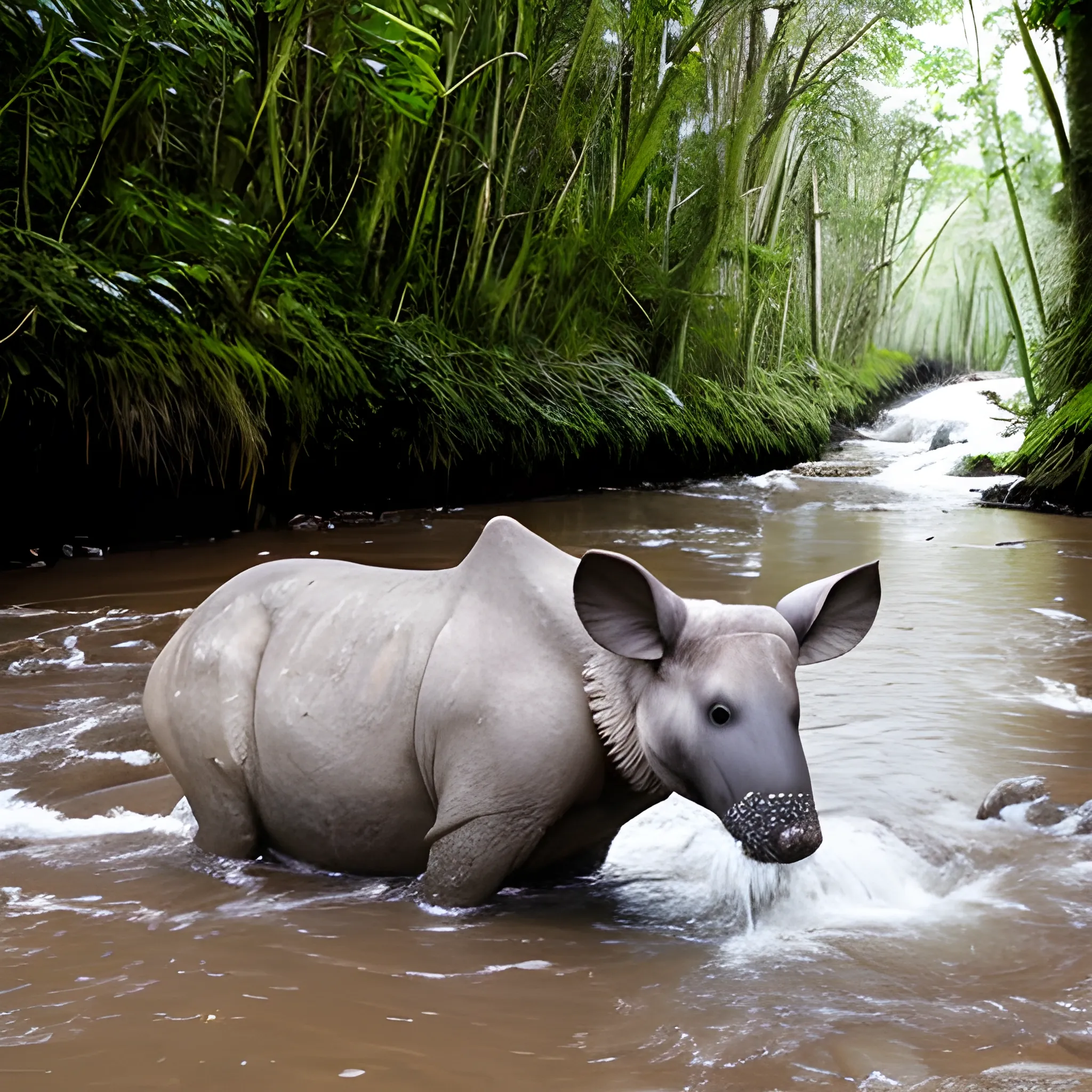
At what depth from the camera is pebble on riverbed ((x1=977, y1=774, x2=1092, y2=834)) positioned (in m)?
2.69

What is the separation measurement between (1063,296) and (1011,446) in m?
6.78

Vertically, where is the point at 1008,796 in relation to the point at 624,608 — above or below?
below

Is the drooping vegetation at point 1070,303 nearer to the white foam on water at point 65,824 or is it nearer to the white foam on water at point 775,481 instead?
the white foam on water at point 775,481

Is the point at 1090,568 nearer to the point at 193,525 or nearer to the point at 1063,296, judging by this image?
the point at 1063,296

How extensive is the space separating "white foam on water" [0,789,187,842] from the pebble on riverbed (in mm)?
1863

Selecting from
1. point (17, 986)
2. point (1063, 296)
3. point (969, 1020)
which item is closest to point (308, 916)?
point (17, 986)

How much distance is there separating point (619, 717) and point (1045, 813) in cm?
114

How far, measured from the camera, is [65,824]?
2.81 m

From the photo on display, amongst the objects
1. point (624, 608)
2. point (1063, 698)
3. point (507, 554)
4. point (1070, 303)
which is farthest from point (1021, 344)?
point (624, 608)

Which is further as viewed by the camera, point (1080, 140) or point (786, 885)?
point (1080, 140)

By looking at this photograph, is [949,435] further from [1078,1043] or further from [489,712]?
[1078,1043]

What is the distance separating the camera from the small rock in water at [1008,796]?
2785 mm

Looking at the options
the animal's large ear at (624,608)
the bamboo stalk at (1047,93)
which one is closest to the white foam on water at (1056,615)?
the animal's large ear at (624,608)

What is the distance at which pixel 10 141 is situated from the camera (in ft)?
19.9
